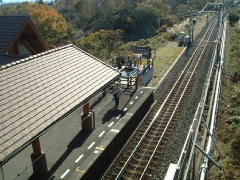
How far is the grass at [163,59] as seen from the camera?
28.9 metres

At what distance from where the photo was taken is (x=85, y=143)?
14.3 meters

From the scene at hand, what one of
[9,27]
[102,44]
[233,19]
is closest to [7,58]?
[9,27]

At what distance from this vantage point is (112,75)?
16438mm

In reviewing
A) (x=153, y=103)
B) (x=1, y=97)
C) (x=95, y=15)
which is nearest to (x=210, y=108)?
(x=153, y=103)

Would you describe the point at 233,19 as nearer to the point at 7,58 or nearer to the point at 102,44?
the point at 102,44

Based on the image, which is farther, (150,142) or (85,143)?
(150,142)

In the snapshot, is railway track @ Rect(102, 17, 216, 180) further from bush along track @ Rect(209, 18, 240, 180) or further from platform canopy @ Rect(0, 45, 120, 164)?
platform canopy @ Rect(0, 45, 120, 164)

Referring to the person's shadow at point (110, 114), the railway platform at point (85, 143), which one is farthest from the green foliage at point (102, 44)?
the person's shadow at point (110, 114)

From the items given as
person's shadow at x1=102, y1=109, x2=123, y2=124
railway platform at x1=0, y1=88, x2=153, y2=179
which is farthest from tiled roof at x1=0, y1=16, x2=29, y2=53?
person's shadow at x1=102, y1=109, x2=123, y2=124

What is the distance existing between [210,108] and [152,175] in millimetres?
8617

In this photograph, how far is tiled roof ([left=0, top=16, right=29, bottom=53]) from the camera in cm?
1781

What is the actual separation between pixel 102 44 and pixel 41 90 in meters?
28.9

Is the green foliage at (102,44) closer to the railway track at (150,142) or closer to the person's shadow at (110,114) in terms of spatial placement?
the railway track at (150,142)

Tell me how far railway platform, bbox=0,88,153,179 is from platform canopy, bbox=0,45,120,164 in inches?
93.8
